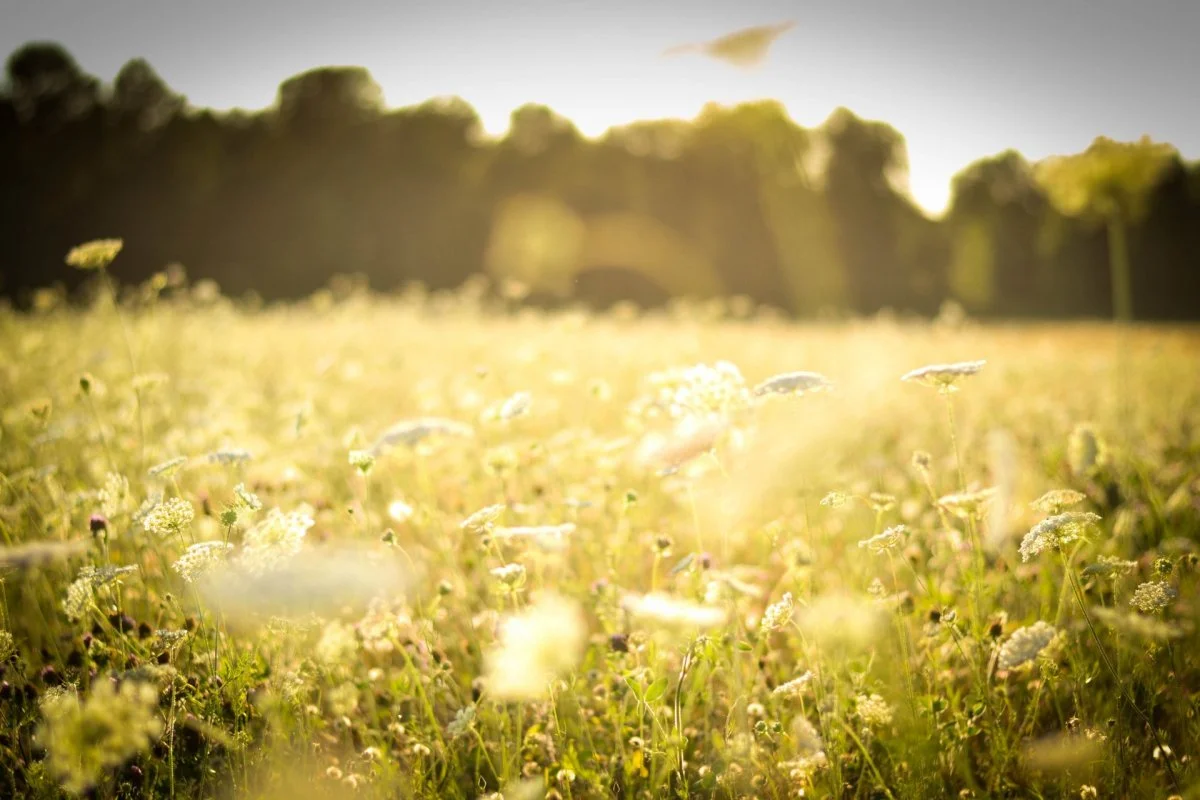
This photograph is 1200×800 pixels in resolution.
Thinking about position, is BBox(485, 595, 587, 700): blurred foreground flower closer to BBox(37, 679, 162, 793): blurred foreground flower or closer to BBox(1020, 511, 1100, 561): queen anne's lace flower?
BBox(37, 679, 162, 793): blurred foreground flower

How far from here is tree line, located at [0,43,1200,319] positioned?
2856cm

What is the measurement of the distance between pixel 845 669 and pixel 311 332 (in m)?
7.93

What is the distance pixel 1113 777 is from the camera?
1.55 metres

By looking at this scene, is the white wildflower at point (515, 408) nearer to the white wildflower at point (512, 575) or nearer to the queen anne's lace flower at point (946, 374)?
the white wildflower at point (512, 575)

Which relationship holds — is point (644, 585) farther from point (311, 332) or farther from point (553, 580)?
point (311, 332)

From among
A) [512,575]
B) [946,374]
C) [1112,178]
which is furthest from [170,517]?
[1112,178]

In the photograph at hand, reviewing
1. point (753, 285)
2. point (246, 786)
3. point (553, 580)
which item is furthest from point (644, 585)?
point (753, 285)

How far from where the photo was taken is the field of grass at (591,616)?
163 centimetres

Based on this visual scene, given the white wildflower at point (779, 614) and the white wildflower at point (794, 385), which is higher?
the white wildflower at point (794, 385)

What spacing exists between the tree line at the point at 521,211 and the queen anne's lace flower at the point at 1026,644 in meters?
22.5

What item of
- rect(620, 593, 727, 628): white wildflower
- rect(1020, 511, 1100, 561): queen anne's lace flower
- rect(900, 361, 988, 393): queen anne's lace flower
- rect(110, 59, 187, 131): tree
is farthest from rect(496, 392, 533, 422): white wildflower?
rect(110, 59, 187, 131): tree

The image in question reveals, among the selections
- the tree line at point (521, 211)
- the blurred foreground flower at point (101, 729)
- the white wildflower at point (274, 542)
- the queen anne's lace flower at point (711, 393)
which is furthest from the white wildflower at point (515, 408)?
the tree line at point (521, 211)

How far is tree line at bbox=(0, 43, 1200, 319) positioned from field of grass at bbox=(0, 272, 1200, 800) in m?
20.8

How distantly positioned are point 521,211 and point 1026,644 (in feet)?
107
